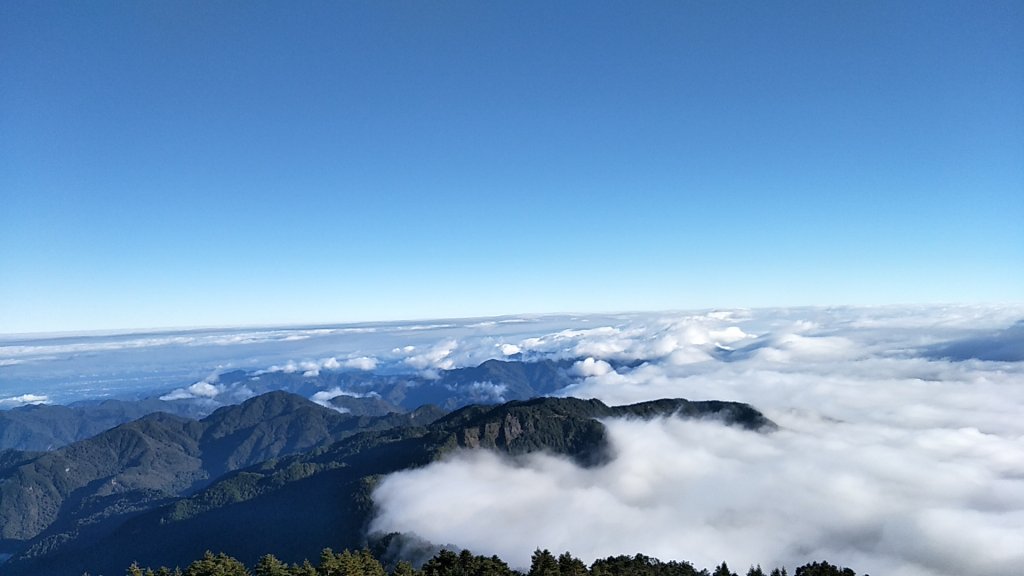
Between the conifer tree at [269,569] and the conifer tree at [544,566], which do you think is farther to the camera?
the conifer tree at [544,566]

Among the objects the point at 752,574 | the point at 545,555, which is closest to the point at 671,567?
the point at 752,574

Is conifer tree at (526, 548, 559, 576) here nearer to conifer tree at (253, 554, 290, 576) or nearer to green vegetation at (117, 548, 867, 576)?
green vegetation at (117, 548, 867, 576)

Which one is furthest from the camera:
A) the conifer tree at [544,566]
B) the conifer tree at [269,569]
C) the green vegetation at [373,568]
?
the conifer tree at [544,566]

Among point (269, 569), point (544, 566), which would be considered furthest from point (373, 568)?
point (544, 566)

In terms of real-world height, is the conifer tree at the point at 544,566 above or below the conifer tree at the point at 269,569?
below

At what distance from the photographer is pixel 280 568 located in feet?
259

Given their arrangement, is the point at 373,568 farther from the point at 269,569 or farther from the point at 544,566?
the point at 544,566

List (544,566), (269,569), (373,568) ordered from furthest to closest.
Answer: (373,568), (544,566), (269,569)

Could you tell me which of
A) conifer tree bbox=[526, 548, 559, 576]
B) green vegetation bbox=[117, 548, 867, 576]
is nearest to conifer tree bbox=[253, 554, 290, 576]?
green vegetation bbox=[117, 548, 867, 576]

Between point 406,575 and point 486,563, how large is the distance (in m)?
14.7

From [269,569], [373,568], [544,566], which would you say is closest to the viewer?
[269,569]

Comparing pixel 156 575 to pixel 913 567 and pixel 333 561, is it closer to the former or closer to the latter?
pixel 333 561

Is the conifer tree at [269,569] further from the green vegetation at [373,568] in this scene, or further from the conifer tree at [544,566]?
the conifer tree at [544,566]

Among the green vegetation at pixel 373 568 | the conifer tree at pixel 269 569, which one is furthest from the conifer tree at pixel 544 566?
the conifer tree at pixel 269 569
